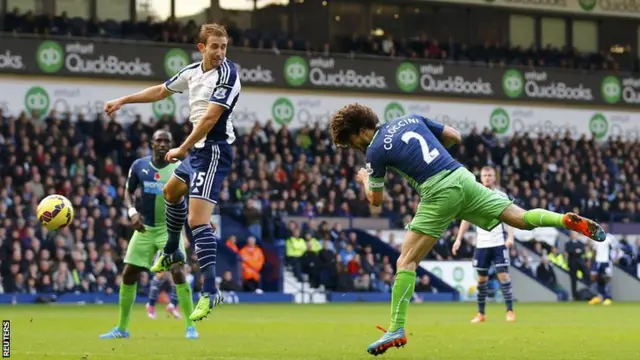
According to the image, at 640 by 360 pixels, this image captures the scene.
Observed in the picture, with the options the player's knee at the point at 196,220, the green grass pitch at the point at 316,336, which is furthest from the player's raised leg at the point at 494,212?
the player's knee at the point at 196,220

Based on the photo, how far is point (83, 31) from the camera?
38250 millimetres

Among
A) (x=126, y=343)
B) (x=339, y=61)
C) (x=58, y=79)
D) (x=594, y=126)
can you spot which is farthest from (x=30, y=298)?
(x=594, y=126)

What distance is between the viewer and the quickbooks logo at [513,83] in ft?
153

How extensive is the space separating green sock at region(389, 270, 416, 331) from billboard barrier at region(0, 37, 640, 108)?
2796 cm

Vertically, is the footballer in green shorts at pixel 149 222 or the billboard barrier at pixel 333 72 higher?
the billboard barrier at pixel 333 72

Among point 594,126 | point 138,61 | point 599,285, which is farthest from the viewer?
point 594,126

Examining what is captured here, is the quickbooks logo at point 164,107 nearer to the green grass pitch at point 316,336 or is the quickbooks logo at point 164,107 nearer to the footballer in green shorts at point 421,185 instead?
the green grass pitch at point 316,336

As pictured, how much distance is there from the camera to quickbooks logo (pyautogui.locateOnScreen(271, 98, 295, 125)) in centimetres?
4184

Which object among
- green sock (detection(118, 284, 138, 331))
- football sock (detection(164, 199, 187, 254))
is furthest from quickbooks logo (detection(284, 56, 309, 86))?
football sock (detection(164, 199, 187, 254))

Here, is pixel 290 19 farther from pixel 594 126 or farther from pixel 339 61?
pixel 594 126

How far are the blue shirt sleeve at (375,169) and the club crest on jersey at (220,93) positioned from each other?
186cm

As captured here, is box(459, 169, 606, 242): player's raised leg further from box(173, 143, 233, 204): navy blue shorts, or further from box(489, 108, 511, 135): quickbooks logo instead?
box(489, 108, 511, 135): quickbooks logo

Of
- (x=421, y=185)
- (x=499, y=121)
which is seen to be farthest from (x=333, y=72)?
(x=421, y=185)

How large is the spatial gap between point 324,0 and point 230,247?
15.9 metres
